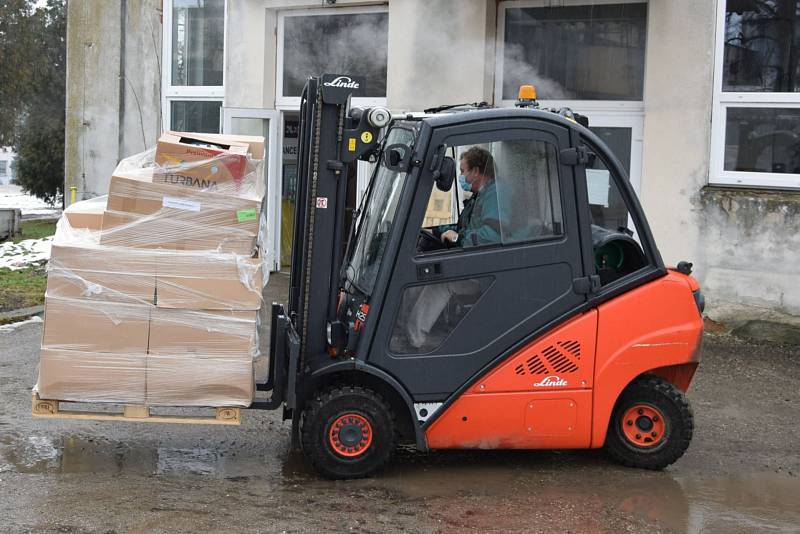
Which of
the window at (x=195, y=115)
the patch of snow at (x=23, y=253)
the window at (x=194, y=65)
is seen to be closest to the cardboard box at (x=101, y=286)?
the window at (x=194, y=65)

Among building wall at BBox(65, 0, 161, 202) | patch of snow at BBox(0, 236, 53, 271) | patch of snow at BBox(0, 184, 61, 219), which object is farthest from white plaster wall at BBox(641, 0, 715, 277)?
patch of snow at BBox(0, 184, 61, 219)

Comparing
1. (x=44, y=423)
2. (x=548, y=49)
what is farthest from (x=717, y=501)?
(x=548, y=49)

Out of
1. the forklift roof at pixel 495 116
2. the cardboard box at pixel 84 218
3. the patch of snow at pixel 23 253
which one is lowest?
the patch of snow at pixel 23 253

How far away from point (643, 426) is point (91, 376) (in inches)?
123

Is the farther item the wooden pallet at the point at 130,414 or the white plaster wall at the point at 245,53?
the white plaster wall at the point at 245,53

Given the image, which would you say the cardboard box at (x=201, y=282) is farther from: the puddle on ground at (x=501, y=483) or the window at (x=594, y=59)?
the window at (x=594, y=59)

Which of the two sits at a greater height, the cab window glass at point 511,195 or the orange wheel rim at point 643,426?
the cab window glass at point 511,195

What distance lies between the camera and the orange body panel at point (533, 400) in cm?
541

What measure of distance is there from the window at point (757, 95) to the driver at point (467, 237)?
495cm

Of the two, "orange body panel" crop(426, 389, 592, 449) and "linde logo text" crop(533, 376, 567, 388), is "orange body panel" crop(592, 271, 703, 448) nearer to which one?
"orange body panel" crop(426, 389, 592, 449)

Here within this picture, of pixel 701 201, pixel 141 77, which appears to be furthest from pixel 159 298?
pixel 141 77

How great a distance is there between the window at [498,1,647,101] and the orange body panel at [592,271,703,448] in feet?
16.8

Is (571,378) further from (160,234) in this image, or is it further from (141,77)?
(141,77)

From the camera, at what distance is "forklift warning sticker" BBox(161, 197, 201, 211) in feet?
17.5
